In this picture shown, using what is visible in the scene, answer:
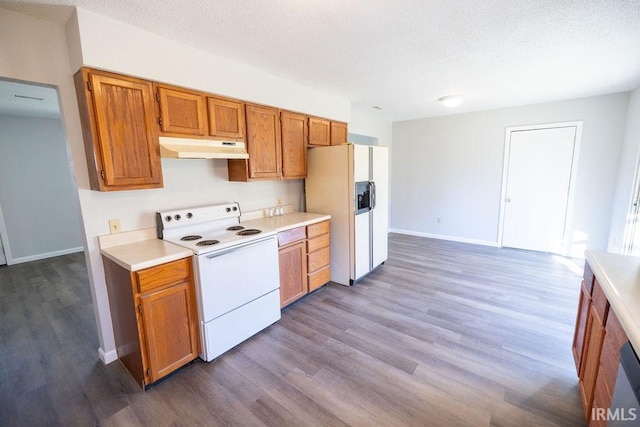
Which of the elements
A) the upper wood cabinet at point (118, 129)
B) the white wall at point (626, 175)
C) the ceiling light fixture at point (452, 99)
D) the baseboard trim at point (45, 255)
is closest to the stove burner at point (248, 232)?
the upper wood cabinet at point (118, 129)

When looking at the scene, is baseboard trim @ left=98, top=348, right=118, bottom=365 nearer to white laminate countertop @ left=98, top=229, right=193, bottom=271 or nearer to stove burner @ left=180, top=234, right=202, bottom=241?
white laminate countertop @ left=98, top=229, right=193, bottom=271

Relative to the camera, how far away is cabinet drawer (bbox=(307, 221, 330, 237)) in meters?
3.16

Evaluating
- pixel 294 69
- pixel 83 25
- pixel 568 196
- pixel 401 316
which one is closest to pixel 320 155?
pixel 294 69

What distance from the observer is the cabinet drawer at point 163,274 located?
1780 millimetres

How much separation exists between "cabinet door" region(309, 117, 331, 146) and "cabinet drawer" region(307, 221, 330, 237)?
41.7 inches

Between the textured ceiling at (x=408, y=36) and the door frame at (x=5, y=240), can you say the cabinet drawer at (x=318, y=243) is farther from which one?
the door frame at (x=5, y=240)

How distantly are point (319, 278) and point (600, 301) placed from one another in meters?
2.46

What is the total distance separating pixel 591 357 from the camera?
5.08 feet

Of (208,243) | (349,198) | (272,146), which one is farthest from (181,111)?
(349,198)

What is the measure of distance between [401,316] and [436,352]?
566mm

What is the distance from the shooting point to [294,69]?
2795 millimetres

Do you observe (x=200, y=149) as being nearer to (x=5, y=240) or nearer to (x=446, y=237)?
(x=5, y=240)

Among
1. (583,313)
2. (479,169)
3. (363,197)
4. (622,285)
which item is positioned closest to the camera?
(622,285)

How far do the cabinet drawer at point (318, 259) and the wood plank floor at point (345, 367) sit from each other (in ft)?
1.09
